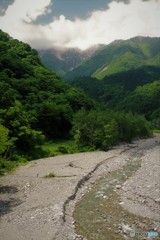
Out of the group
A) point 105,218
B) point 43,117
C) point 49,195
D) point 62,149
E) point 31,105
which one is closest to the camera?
point 105,218

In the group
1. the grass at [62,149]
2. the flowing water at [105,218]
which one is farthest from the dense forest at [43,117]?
the flowing water at [105,218]

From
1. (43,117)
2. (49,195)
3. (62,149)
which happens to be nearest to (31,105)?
(43,117)

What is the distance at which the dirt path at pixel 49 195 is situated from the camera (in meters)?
22.7

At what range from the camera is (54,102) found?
9762 centimetres

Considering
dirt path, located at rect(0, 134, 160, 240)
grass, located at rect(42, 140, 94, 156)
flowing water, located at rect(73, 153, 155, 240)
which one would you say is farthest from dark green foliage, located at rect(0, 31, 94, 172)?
flowing water, located at rect(73, 153, 155, 240)

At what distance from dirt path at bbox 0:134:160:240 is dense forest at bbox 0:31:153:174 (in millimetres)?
9934

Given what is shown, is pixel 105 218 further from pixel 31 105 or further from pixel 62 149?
pixel 31 105

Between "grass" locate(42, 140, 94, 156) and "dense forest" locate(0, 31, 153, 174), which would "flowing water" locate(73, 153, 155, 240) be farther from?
"grass" locate(42, 140, 94, 156)

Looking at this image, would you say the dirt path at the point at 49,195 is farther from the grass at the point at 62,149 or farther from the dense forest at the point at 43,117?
the grass at the point at 62,149

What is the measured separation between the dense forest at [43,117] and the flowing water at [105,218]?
826 inches

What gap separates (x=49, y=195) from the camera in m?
31.8

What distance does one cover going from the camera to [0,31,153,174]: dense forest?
2409 inches

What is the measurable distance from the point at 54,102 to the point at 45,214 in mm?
73388

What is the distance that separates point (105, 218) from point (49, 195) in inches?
315
